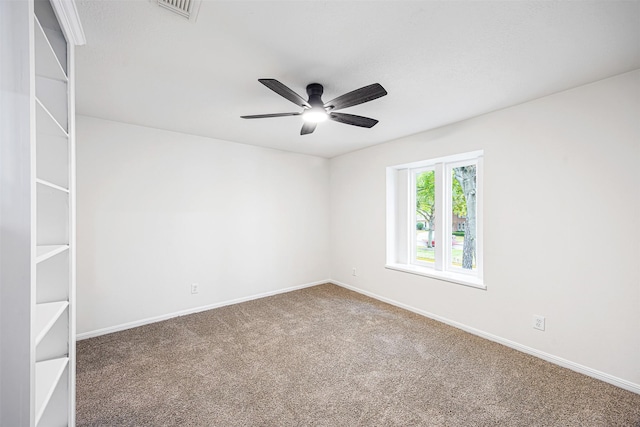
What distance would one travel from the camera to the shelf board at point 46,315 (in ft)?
3.28

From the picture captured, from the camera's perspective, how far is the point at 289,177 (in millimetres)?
4395

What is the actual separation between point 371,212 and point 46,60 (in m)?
3.59

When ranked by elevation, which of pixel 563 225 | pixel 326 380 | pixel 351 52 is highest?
pixel 351 52

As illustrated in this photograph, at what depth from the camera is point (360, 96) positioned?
6.02ft

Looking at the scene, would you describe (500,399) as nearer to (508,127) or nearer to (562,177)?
(562,177)

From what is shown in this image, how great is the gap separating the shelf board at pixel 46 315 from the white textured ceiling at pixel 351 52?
1496 millimetres

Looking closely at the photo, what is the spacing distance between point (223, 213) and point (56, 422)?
102 inches

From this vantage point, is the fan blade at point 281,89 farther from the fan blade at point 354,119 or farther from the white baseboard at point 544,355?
the white baseboard at point 544,355

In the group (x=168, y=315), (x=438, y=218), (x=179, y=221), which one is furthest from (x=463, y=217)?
(x=168, y=315)

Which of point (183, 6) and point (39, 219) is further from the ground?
point (183, 6)

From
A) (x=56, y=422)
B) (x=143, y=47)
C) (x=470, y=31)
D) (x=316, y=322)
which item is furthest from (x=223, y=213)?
(x=470, y=31)

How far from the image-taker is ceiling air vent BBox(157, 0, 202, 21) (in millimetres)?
1336

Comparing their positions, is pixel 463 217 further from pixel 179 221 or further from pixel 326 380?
pixel 179 221

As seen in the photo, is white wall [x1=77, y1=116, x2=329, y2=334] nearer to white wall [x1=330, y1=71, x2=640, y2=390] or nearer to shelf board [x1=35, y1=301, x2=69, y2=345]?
shelf board [x1=35, y1=301, x2=69, y2=345]
